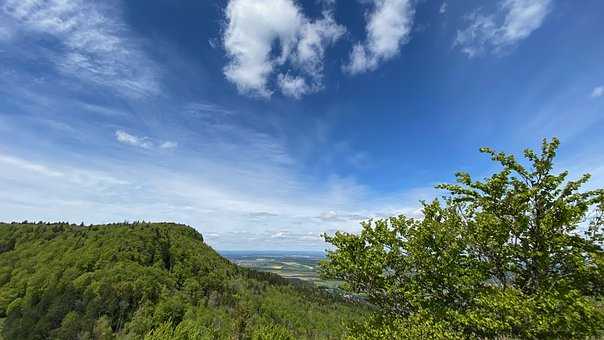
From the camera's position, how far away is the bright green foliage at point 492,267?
12.7m

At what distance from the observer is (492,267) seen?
49.6ft

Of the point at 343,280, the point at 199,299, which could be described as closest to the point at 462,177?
the point at 343,280

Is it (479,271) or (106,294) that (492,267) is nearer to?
(479,271)

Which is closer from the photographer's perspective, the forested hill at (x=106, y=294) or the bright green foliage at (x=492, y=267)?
the bright green foliage at (x=492, y=267)

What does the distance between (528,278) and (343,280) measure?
27.6 feet

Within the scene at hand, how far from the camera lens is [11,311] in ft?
492

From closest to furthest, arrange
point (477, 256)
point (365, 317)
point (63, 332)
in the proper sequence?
point (477, 256), point (365, 317), point (63, 332)

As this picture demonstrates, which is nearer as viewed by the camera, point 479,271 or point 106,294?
point 479,271

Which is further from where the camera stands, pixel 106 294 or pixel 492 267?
pixel 106 294

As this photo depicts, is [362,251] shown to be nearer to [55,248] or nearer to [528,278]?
[528,278]

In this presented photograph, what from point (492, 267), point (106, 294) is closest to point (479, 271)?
point (492, 267)

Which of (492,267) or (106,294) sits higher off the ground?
(492,267)

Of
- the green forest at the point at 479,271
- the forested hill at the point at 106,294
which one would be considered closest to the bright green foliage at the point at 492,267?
the green forest at the point at 479,271

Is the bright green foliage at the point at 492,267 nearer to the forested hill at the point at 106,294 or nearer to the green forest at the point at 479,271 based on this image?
the green forest at the point at 479,271
